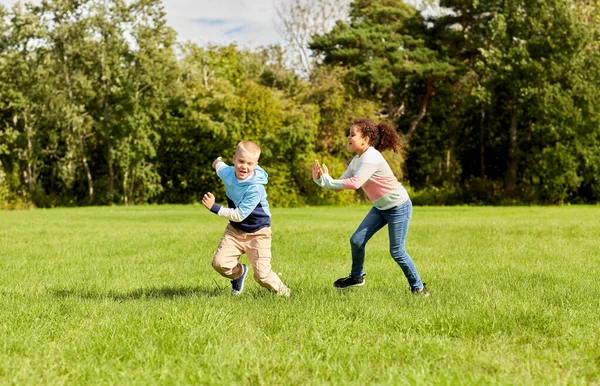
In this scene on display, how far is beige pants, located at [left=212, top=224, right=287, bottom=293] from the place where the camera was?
25.0 feet

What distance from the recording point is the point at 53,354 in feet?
17.2

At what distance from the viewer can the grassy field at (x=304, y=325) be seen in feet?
15.8

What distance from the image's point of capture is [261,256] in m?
7.61

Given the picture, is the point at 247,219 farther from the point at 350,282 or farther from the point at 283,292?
the point at 350,282

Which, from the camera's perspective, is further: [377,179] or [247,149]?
[377,179]

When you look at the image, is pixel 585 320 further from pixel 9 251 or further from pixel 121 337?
pixel 9 251

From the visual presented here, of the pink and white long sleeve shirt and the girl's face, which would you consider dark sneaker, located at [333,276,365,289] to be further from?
the girl's face

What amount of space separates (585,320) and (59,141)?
37.0 metres

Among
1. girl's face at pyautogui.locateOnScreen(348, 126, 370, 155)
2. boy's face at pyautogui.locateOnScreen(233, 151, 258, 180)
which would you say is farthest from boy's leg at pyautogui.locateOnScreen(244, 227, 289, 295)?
girl's face at pyautogui.locateOnScreen(348, 126, 370, 155)

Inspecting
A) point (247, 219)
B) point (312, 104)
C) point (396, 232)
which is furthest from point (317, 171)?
point (312, 104)

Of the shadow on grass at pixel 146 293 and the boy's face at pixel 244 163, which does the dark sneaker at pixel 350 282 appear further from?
the boy's face at pixel 244 163

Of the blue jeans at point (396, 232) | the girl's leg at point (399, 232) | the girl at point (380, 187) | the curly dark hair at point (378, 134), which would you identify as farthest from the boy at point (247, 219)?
the girl's leg at point (399, 232)

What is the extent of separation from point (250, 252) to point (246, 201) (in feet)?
2.28

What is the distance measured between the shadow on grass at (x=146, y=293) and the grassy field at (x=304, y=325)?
3 cm
